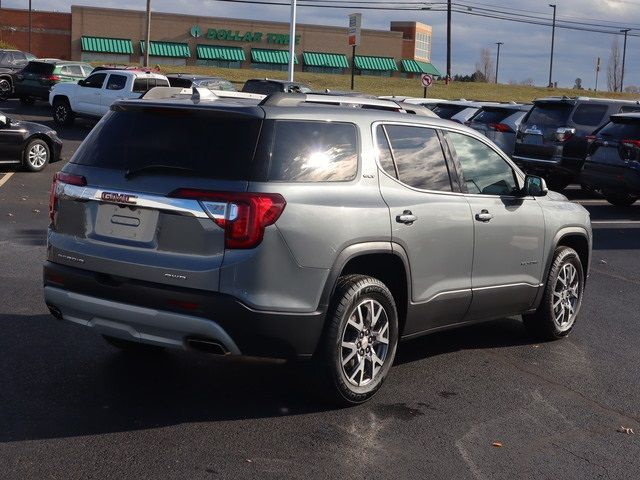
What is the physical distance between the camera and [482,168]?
7.28 metres

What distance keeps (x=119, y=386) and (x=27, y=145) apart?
43.6 ft

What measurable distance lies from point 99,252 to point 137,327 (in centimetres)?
52

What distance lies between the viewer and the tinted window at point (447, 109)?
2530cm

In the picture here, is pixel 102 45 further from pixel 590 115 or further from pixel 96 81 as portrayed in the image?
pixel 590 115

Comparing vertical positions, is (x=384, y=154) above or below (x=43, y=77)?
below

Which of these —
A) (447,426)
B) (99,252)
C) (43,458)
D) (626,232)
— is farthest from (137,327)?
(626,232)

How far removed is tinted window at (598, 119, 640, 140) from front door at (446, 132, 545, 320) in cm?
1035

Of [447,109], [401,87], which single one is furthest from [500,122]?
[401,87]

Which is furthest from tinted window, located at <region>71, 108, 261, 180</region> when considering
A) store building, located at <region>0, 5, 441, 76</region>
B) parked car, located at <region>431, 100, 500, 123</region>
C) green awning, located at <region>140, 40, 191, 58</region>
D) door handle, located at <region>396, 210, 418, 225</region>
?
green awning, located at <region>140, 40, 191, 58</region>

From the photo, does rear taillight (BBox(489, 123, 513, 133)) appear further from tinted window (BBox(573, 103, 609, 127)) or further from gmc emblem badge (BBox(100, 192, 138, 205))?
gmc emblem badge (BBox(100, 192, 138, 205))

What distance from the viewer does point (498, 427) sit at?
5.83 m

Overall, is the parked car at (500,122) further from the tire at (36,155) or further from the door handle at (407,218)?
the door handle at (407,218)

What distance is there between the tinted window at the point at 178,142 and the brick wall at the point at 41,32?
71.0 m

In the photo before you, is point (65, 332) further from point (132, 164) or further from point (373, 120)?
point (373, 120)
